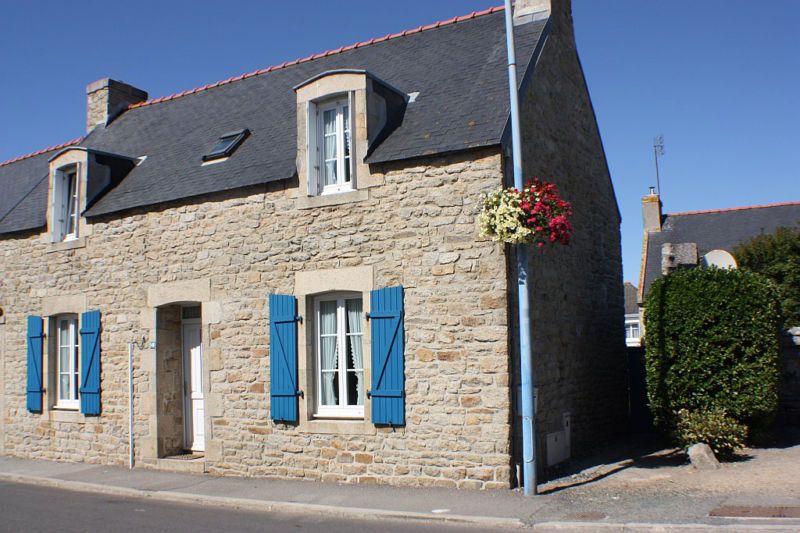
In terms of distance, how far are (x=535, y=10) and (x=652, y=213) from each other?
1473 cm

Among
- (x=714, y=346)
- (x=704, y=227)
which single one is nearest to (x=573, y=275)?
(x=714, y=346)

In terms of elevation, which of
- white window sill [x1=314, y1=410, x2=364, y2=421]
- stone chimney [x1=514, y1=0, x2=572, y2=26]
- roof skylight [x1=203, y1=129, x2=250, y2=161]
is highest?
stone chimney [x1=514, y1=0, x2=572, y2=26]

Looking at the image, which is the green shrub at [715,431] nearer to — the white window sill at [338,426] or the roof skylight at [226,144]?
the white window sill at [338,426]

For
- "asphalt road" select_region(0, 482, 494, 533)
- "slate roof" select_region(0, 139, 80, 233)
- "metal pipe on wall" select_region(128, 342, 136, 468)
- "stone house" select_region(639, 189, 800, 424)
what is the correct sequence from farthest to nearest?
"stone house" select_region(639, 189, 800, 424)
"slate roof" select_region(0, 139, 80, 233)
"metal pipe on wall" select_region(128, 342, 136, 468)
"asphalt road" select_region(0, 482, 494, 533)

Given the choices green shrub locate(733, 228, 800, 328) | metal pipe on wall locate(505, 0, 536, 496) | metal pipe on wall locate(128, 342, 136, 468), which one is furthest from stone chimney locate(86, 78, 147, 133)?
green shrub locate(733, 228, 800, 328)

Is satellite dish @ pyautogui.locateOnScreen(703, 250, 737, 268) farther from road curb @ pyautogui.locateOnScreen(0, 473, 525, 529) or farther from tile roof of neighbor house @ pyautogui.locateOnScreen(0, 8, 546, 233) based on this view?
road curb @ pyautogui.locateOnScreen(0, 473, 525, 529)

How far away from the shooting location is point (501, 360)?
9016mm

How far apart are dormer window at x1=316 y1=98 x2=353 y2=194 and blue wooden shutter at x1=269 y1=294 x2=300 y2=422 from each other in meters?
1.75

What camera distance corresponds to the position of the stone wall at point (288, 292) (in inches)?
362

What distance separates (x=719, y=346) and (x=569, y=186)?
11.2ft

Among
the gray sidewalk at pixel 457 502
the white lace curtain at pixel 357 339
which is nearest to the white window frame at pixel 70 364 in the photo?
the gray sidewalk at pixel 457 502

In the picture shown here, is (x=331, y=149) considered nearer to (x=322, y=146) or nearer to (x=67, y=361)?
(x=322, y=146)

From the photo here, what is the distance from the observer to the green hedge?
10.1 m

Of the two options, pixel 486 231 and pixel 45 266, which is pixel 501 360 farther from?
pixel 45 266
